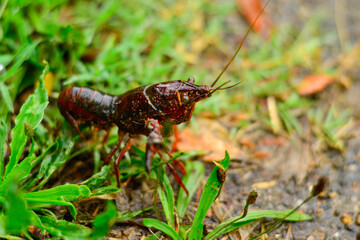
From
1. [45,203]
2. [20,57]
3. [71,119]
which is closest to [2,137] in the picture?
[71,119]

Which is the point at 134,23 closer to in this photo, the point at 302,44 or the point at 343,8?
the point at 302,44

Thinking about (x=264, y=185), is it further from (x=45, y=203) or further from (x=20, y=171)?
(x=20, y=171)

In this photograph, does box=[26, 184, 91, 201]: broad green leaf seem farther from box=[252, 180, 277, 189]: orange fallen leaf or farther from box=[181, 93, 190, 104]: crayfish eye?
box=[252, 180, 277, 189]: orange fallen leaf

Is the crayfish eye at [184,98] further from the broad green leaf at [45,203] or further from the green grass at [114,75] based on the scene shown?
the broad green leaf at [45,203]

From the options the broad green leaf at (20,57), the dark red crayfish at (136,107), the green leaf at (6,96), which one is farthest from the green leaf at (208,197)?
the broad green leaf at (20,57)

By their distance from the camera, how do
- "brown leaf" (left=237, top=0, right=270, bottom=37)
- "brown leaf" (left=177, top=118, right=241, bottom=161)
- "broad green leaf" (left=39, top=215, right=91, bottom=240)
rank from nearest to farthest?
"broad green leaf" (left=39, top=215, right=91, bottom=240), "brown leaf" (left=177, top=118, right=241, bottom=161), "brown leaf" (left=237, top=0, right=270, bottom=37)

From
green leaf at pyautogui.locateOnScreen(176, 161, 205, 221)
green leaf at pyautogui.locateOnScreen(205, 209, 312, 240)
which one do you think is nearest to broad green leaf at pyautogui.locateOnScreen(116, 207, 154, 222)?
green leaf at pyautogui.locateOnScreen(176, 161, 205, 221)

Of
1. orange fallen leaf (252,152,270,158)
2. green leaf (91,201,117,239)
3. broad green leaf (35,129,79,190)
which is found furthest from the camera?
orange fallen leaf (252,152,270,158)
